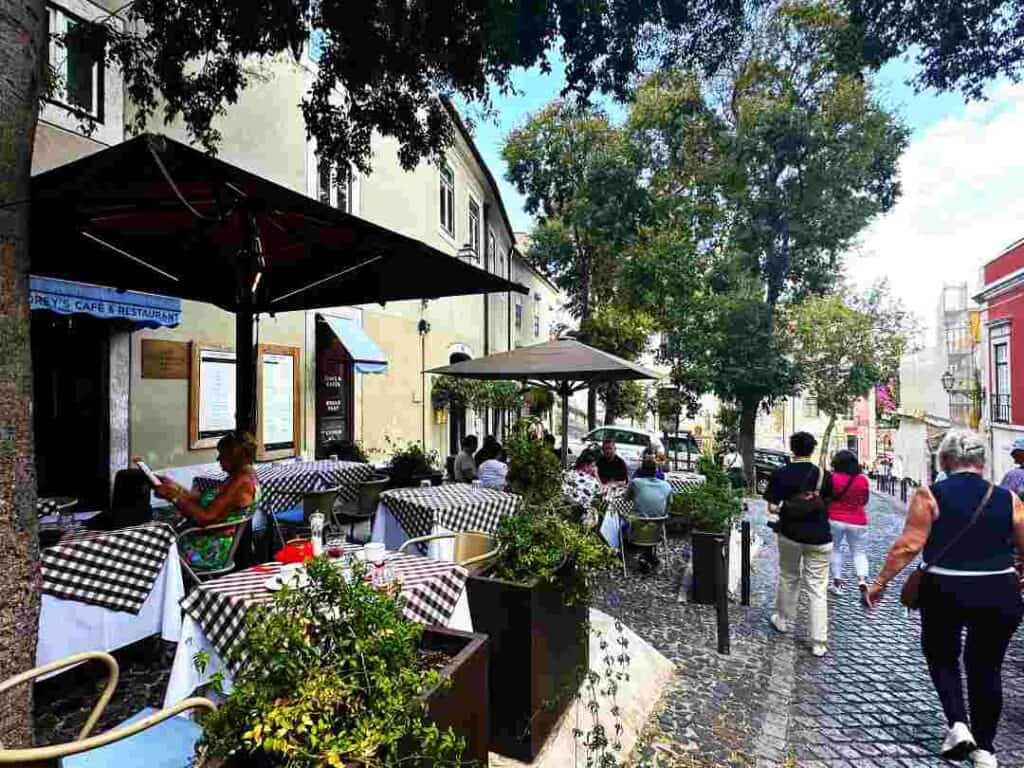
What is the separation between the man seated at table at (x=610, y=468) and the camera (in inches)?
300

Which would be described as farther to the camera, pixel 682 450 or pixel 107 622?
pixel 682 450

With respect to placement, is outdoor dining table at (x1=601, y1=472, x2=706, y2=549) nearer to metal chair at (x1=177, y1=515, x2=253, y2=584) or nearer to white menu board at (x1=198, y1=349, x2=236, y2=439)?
metal chair at (x1=177, y1=515, x2=253, y2=584)

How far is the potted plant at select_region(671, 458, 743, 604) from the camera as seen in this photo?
5.27 metres

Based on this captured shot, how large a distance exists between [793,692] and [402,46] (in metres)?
5.70

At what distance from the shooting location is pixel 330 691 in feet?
4.95

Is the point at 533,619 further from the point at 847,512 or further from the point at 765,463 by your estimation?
the point at 765,463

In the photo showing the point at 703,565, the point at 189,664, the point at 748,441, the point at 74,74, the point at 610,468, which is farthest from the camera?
the point at 748,441

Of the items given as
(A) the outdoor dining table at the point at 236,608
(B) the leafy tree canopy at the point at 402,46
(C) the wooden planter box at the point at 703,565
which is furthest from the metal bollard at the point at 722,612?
(B) the leafy tree canopy at the point at 402,46

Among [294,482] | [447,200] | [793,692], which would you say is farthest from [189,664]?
[447,200]

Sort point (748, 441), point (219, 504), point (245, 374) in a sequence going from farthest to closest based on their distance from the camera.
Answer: point (748, 441)
point (245, 374)
point (219, 504)

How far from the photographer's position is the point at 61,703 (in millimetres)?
3180

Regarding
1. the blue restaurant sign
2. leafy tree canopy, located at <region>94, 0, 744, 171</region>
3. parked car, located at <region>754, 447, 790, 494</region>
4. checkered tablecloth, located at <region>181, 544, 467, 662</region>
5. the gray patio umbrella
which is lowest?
parked car, located at <region>754, 447, 790, 494</region>

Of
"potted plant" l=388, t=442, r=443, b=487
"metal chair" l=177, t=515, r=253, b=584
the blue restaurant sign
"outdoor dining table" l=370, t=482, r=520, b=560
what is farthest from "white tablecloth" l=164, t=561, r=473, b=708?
"potted plant" l=388, t=442, r=443, b=487

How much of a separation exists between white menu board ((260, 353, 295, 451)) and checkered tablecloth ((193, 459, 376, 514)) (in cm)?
230
